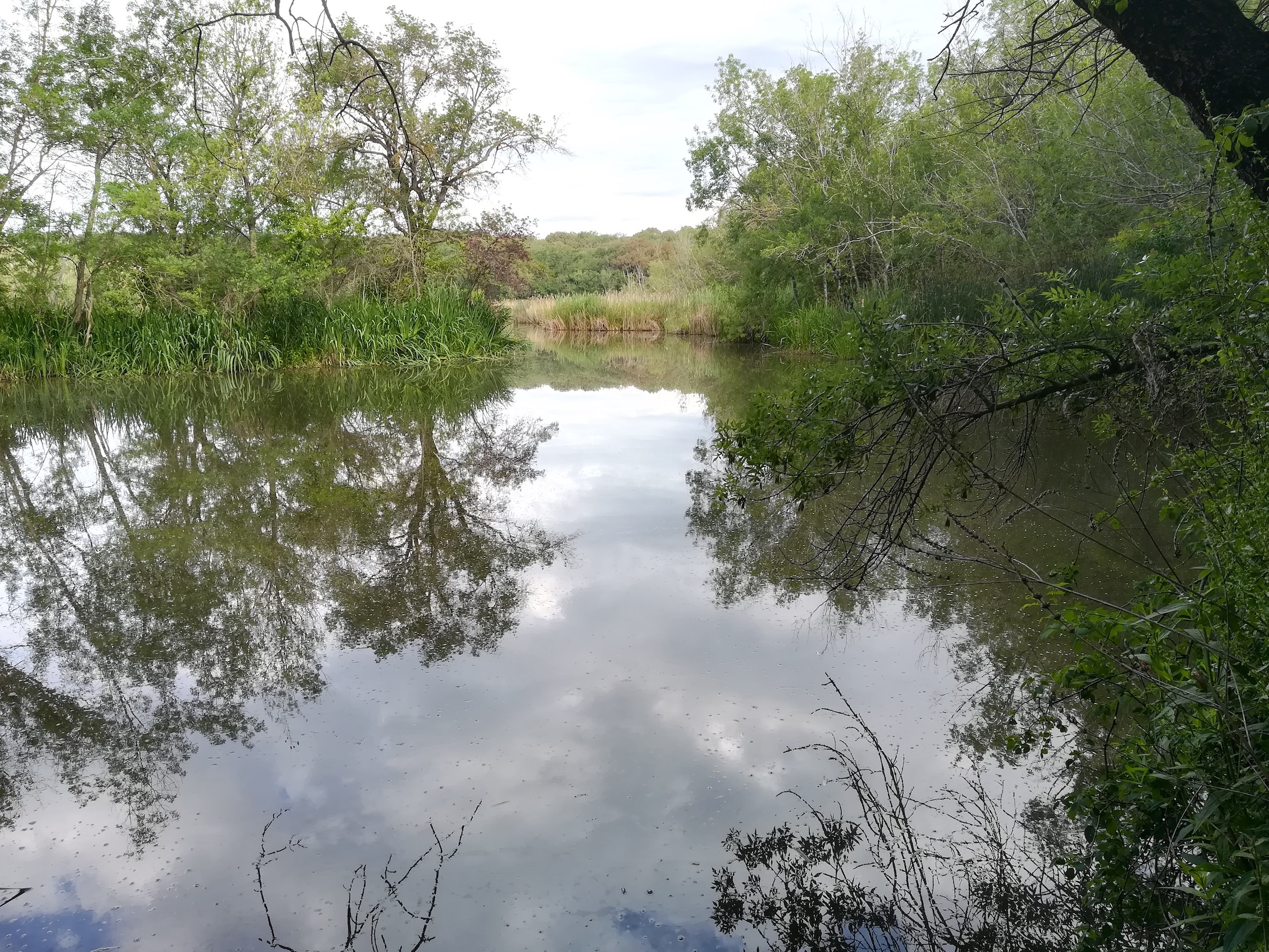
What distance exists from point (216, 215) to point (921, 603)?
14.1 m

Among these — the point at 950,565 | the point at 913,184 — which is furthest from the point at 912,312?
the point at 950,565

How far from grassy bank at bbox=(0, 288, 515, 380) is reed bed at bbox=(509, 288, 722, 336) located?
7935 millimetres

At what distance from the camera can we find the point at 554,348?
22328mm

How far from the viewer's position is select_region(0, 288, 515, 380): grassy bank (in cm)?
1334

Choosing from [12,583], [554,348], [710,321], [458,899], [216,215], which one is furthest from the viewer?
[710,321]

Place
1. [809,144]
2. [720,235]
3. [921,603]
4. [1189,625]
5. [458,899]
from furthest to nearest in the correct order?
[720,235], [809,144], [921,603], [458,899], [1189,625]

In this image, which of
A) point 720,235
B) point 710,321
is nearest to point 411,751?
point 710,321

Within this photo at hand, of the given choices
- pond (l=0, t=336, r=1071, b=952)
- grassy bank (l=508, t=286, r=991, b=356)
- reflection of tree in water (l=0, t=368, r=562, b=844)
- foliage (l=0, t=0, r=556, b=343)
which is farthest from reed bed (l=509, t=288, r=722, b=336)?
pond (l=0, t=336, r=1071, b=952)

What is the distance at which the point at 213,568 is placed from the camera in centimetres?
499

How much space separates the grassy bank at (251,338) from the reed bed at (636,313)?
793 cm

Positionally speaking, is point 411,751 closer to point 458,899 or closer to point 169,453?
point 458,899

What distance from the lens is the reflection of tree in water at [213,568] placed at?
3.31 metres

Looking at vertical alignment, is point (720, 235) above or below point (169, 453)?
above

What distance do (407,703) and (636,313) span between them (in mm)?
24654
